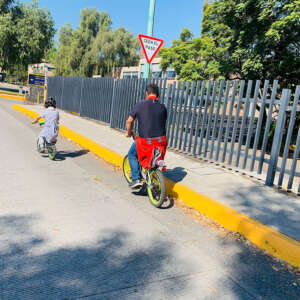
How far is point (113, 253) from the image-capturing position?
10.5 ft

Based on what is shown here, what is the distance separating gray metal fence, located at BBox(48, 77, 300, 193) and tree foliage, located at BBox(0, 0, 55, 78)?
1436 centimetres

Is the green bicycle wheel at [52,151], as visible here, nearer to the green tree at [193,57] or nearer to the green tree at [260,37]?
the green tree at [260,37]

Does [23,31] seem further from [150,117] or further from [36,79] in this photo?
[150,117]

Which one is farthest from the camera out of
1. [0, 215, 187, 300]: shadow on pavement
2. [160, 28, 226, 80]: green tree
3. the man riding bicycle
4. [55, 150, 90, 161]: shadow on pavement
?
[160, 28, 226, 80]: green tree

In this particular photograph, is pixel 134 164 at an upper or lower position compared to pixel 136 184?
upper

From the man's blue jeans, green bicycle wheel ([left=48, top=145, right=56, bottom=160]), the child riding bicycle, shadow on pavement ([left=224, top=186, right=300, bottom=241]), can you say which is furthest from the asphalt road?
the child riding bicycle

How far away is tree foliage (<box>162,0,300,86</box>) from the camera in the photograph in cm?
1016

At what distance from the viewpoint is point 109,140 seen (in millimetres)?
10070

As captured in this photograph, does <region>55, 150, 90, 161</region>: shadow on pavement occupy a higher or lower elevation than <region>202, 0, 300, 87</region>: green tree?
lower

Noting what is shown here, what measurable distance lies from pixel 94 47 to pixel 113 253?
3819 cm

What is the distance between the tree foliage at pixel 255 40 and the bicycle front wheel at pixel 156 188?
7511 millimetres

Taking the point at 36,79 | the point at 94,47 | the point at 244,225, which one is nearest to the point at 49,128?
the point at 244,225

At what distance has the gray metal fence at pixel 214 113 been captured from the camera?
5.94m

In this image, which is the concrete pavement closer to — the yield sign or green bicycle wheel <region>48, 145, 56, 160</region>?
green bicycle wheel <region>48, 145, 56, 160</region>
